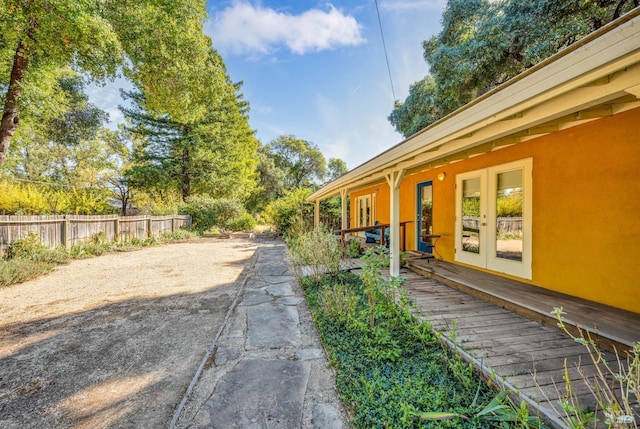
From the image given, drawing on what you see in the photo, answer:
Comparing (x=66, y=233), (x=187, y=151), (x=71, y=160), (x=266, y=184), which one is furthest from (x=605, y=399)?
(x=71, y=160)

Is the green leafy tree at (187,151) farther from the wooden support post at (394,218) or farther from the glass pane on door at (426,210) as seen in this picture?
the wooden support post at (394,218)

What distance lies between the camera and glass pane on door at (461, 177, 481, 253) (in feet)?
16.2

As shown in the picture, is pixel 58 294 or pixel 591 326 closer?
pixel 591 326

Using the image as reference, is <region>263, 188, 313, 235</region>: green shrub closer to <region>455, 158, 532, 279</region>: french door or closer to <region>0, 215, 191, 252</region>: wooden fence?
<region>0, 215, 191, 252</region>: wooden fence

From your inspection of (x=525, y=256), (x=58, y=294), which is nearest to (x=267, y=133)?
(x=58, y=294)

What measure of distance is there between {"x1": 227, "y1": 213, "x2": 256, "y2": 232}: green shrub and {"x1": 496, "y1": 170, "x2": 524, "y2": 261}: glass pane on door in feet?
52.2

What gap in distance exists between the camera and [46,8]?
5555mm

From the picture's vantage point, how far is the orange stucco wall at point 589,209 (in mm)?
2924

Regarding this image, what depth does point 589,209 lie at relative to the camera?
3.27 meters

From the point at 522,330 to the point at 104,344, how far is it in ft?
15.5

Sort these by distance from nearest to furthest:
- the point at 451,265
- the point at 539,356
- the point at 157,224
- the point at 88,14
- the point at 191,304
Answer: the point at 539,356
the point at 191,304
the point at 451,265
the point at 88,14
the point at 157,224

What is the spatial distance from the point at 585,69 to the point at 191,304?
5.26 m

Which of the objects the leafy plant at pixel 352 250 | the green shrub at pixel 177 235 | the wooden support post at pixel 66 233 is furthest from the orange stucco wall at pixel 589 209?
the green shrub at pixel 177 235

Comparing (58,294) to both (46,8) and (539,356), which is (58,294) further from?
(539,356)
